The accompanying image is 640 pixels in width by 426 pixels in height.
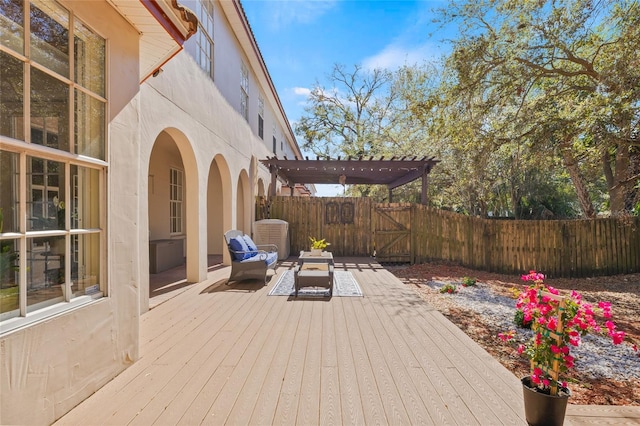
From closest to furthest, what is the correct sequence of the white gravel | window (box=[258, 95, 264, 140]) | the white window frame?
the white gravel → the white window frame → window (box=[258, 95, 264, 140])

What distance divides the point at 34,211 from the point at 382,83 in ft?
73.9

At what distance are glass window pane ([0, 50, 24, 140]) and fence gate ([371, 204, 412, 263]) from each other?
351 inches

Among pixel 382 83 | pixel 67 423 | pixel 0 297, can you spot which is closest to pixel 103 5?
pixel 0 297

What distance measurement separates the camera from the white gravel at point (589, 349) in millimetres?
3082

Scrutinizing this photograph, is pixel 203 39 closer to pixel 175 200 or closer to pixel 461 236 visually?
pixel 175 200

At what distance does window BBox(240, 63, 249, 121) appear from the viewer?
8828 mm

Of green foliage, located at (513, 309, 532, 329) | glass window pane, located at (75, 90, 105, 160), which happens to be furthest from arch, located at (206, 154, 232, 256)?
green foliage, located at (513, 309, 532, 329)

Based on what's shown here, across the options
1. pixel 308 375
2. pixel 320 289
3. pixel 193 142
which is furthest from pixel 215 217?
pixel 308 375

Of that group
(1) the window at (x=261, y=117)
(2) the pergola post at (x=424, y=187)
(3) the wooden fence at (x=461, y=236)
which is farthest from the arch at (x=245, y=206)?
(2) the pergola post at (x=424, y=187)

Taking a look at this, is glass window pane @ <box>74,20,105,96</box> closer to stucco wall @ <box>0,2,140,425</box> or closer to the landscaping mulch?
stucco wall @ <box>0,2,140,425</box>

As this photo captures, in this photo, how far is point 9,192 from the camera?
5.78 ft

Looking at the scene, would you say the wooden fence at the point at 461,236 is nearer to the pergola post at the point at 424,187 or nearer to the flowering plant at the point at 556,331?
the pergola post at the point at 424,187

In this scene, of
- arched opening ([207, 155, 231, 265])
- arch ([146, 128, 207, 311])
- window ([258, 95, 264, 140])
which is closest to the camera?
arch ([146, 128, 207, 311])

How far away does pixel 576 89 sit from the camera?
714 cm
